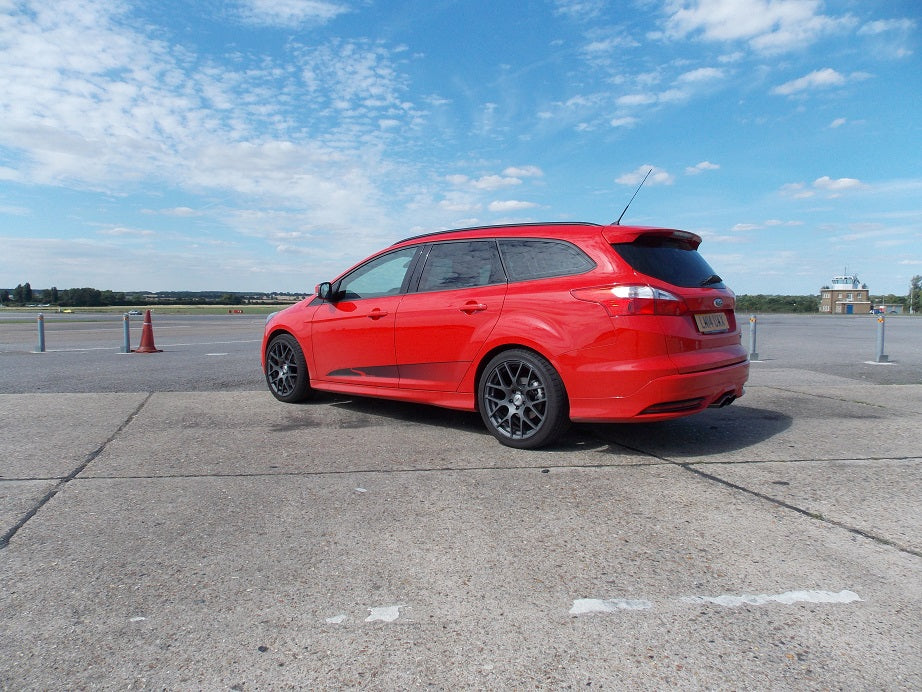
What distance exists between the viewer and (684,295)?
15.1ft

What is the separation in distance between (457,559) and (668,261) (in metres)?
2.86

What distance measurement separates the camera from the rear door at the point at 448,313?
16.8 ft

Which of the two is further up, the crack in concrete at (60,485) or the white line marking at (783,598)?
the crack in concrete at (60,485)

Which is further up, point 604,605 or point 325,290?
point 325,290

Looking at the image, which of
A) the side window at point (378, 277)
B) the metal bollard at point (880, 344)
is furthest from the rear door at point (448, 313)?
the metal bollard at point (880, 344)

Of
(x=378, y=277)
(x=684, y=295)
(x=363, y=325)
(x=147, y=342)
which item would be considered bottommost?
(x=147, y=342)

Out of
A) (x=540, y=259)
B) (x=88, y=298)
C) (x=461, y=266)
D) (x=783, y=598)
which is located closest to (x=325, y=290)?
(x=461, y=266)

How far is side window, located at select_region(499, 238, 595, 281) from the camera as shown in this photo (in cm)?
477

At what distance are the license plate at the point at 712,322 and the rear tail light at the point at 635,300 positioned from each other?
296mm

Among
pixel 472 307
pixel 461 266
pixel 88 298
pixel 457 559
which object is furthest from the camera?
pixel 88 298

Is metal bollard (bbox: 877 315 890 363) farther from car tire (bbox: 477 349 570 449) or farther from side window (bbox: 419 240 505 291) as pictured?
car tire (bbox: 477 349 570 449)

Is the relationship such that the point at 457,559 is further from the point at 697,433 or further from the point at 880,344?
the point at 880,344

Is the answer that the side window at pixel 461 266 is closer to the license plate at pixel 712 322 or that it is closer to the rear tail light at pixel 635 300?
the rear tail light at pixel 635 300

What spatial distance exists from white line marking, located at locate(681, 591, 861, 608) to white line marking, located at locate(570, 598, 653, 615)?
7.0 inches
